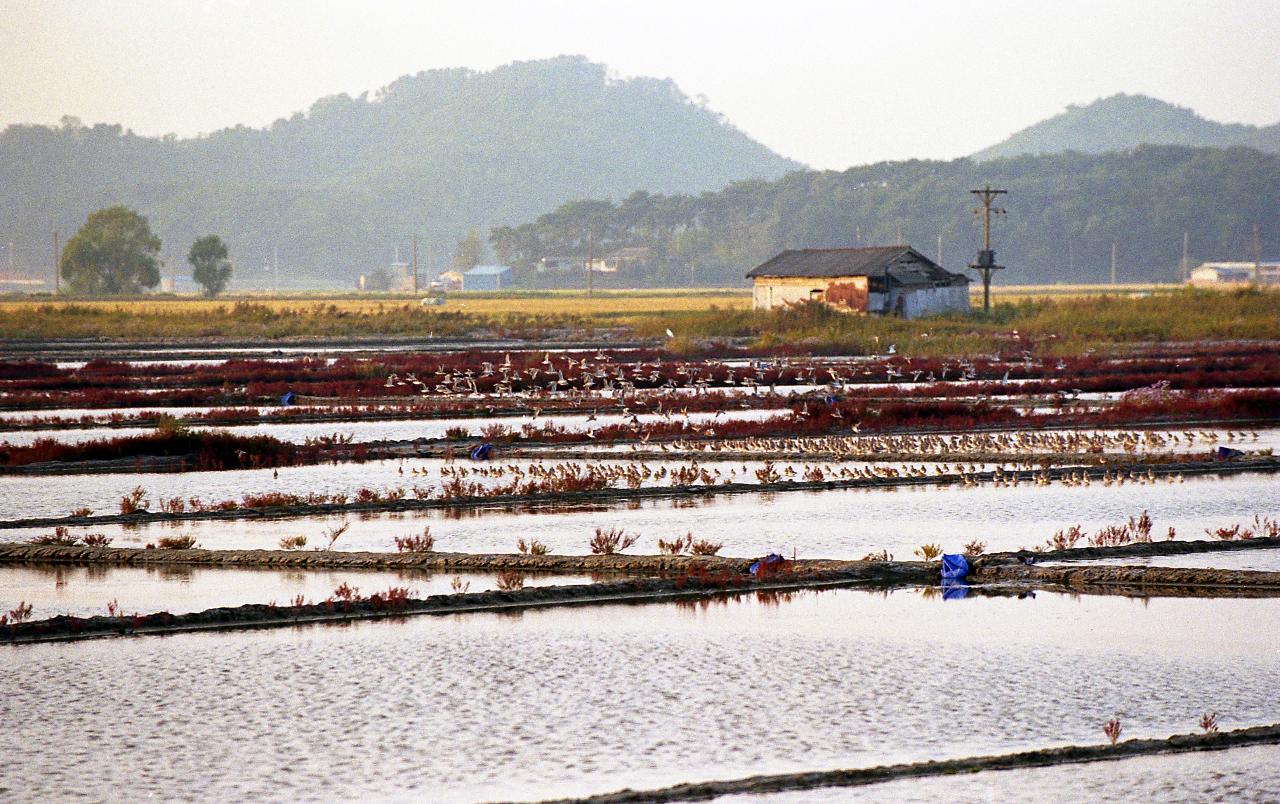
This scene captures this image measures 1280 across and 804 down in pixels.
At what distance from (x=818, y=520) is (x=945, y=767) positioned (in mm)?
11185

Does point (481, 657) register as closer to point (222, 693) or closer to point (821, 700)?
point (222, 693)

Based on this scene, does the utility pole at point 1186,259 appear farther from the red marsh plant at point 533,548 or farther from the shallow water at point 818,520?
the red marsh plant at point 533,548

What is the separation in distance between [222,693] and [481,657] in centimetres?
231

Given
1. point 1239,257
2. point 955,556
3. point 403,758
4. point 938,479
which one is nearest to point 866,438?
point 938,479

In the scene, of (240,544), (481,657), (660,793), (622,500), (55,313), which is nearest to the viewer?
(660,793)

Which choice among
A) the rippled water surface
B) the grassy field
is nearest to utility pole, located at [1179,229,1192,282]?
the grassy field

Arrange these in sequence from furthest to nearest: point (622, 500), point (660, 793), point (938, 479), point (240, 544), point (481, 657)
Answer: point (938, 479) → point (622, 500) → point (240, 544) → point (481, 657) → point (660, 793)

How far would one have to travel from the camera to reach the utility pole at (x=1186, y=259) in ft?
603

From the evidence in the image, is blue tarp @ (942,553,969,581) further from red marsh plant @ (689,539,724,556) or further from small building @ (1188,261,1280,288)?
small building @ (1188,261,1280,288)

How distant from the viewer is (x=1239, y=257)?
7682 inches

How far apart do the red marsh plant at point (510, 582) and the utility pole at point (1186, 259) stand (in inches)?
6804

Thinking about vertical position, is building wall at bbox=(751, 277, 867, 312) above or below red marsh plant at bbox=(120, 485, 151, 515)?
above

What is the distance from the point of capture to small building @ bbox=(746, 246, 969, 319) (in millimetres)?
79438

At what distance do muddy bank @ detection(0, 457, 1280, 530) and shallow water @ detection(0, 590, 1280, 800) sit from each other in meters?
7.60
